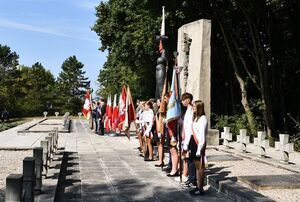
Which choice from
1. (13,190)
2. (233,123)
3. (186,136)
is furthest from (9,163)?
(233,123)

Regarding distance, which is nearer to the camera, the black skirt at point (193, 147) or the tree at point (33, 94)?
the black skirt at point (193, 147)

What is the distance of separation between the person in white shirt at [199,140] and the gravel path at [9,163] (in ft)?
11.3

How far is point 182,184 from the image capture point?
29.8 feet

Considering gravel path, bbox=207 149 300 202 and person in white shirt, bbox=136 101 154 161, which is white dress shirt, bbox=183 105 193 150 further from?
person in white shirt, bbox=136 101 154 161

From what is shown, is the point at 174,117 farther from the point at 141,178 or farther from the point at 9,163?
the point at 9,163

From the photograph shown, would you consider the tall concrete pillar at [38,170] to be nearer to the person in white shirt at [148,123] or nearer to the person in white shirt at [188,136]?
the person in white shirt at [188,136]

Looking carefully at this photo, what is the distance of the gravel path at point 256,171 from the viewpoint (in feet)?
26.5

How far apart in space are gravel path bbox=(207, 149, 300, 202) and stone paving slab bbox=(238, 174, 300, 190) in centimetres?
14

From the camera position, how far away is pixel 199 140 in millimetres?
8031

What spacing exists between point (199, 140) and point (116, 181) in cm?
249

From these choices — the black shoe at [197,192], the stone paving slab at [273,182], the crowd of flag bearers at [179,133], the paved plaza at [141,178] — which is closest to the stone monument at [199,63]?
the paved plaza at [141,178]

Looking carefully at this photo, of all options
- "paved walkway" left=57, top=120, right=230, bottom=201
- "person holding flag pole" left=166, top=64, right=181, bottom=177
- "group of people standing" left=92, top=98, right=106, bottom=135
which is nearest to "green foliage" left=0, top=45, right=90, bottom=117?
"group of people standing" left=92, top=98, right=106, bottom=135

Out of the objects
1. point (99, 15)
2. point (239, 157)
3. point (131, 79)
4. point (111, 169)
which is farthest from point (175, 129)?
point (131, 79)

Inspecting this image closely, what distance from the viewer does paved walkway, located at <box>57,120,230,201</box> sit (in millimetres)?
8203
